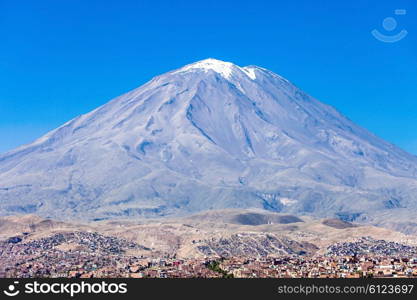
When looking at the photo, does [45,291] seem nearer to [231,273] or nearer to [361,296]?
[361,296]

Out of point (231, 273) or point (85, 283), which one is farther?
point (231, 273)

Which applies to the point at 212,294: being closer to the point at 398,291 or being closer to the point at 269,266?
the point at 398,291

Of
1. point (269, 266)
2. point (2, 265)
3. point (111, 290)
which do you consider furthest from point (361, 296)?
point (2, 265)

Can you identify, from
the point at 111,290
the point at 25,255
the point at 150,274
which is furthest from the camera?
the point at 25,255

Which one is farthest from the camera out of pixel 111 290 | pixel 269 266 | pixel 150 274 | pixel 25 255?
pixel 25 255

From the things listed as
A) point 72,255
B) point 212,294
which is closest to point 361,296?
point 212,294

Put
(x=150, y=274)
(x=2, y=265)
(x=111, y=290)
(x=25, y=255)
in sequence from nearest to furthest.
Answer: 1. (x=111, y=290)
2. (x=150, y=274)
3. (x=2, y=265)
4. (x=25, y=255)

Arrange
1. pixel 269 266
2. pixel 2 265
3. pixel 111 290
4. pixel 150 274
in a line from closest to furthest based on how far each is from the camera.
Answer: pixel 111 290, pixel 150 274, pixel 269 266, pixel 2 265

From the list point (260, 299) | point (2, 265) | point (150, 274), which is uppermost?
point (2, 265)

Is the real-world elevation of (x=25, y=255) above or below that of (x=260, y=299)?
above
